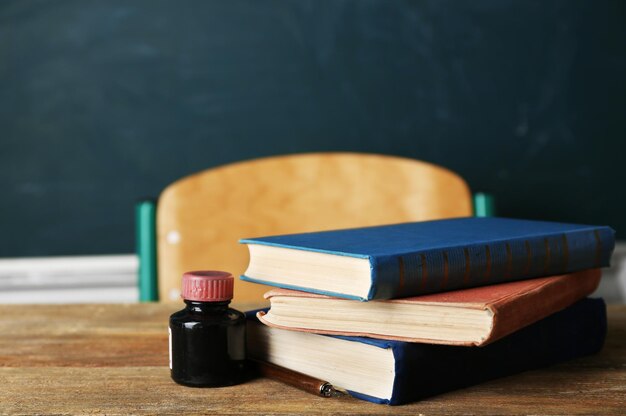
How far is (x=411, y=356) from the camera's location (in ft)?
1.97

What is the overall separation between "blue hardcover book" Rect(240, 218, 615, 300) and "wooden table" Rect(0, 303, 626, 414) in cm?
8

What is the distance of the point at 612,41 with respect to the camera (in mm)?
1911

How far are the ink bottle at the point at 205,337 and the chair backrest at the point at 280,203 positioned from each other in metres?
0.68

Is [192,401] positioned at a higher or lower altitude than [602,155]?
lower

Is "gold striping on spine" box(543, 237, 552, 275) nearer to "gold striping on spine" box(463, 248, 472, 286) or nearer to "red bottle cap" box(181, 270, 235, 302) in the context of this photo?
"gold striping on spine" box(463, 248, 472, 286)

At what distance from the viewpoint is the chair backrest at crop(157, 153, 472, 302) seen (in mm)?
1353

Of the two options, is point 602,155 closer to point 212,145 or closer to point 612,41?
point 612,41

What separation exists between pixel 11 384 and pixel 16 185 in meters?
1.22

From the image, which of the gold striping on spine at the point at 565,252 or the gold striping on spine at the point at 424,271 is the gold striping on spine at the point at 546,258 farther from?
the gold striping on spine at the point at 424,271

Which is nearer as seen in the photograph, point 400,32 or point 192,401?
point 192,401

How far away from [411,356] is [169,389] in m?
A: 0.19

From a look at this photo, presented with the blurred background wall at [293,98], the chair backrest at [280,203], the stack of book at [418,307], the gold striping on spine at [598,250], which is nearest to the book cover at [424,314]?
the stack of book at [418,307]

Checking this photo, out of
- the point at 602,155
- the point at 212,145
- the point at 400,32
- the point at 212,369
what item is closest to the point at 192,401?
the point at 212,369

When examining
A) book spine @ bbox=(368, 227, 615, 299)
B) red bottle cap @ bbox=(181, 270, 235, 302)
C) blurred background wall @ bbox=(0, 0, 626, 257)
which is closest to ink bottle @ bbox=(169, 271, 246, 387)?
red bottle cap @ bbox=(181, 270, 235, 302)
